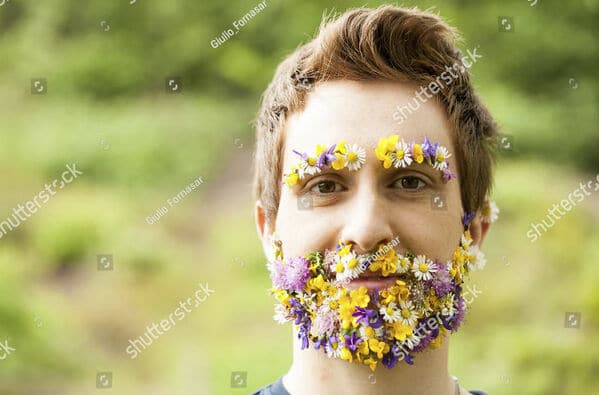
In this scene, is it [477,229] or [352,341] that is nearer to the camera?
[352,341]

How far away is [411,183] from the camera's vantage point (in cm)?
183

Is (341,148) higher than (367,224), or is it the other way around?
(341,148)

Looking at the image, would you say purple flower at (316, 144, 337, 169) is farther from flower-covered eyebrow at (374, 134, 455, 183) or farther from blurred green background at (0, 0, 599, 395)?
blurred green background at (0, 0, 599, 395)

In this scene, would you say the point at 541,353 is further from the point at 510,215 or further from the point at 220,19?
the point at 220,19

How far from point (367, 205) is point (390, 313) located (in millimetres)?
257

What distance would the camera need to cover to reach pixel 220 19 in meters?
5.62

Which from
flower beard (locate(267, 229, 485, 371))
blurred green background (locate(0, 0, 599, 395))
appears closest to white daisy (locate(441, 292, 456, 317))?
flower beard (locate(267, 229, 485, 371))

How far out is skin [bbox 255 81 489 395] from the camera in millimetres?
1767

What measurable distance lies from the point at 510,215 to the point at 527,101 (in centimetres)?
93

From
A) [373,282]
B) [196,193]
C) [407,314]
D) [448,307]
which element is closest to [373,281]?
[373,282]

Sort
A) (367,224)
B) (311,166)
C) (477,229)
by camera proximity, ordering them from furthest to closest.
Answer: (477,229) < (311,166) < (367,224)

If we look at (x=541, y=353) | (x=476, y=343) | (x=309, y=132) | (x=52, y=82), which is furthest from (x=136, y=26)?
(x=309, y=132)

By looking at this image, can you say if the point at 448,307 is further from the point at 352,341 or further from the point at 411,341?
the point at 352,341

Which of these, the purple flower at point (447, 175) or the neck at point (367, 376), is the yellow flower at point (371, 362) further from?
the purple flower at point (447, 175)
